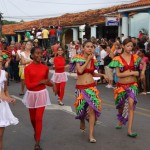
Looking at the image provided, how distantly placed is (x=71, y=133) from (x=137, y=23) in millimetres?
20778

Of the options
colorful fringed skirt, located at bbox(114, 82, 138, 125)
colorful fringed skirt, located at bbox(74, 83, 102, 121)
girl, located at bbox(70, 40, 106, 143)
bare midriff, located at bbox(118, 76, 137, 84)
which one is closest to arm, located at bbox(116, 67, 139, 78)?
bare midriff, located at bbox(118, 76, 137, 84)

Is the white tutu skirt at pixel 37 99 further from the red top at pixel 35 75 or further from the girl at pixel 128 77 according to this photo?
the girl at pixel 128 77

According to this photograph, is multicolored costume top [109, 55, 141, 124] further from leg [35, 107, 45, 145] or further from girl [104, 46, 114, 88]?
girl [104, 46, 114, 88]

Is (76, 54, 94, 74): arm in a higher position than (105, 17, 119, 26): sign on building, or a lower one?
lower

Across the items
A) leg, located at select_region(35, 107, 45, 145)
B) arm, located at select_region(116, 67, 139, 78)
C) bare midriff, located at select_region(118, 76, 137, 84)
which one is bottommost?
leg, located at select_region(35, 107, 45, 145)

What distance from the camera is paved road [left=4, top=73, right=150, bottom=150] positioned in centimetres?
710

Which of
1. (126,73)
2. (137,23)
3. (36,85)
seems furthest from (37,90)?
(137,23)

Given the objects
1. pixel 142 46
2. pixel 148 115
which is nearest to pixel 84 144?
pixel 148 115

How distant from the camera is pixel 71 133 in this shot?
8078mm

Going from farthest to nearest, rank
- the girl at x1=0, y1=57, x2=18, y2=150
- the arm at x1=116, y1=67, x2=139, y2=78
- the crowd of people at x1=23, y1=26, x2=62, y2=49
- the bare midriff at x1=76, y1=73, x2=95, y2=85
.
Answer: the crowd of people at x1=23, y1=26, x2=62, y2=49 < the arm at x1=116, y1=67, x2=139, y2=78 < the bare midriff at x1=76, y1=73, x2=95, y2=85 < the girl at x1=0, y1=57, x2=18, y2=150

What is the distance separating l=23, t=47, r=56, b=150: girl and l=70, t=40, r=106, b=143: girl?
0.77m

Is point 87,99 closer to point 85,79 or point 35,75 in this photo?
point 85,79

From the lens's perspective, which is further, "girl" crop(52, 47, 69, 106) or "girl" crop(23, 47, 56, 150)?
"girl" crop(52, 47, 69, 106)

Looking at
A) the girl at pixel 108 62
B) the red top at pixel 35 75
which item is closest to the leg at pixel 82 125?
the red top at pixel 35 75
